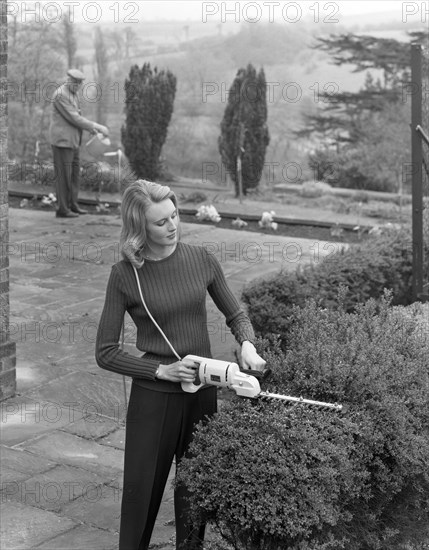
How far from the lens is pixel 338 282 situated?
761cm

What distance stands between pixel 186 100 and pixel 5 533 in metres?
27.0

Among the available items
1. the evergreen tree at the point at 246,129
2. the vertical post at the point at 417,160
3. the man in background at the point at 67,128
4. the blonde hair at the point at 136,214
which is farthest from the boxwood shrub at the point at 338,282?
the evergreen tree at the point at 246,129

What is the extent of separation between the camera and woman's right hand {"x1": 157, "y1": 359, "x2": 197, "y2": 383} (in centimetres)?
373

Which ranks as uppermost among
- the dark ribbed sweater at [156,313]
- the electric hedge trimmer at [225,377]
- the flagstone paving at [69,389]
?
the dark ribbed sweater at [156,313]

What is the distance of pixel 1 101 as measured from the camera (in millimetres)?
6410

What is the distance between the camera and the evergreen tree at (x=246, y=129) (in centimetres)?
1534

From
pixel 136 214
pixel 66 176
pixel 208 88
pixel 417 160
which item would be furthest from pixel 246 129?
pixel 208 88

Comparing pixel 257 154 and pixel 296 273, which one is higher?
pixel 257 154

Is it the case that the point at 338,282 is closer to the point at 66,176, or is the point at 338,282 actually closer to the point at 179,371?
the point at 179,371

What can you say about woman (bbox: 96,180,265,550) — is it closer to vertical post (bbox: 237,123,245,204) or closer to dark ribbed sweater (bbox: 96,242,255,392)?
dark ribbed sweater (bbox: 96,242,255,392)

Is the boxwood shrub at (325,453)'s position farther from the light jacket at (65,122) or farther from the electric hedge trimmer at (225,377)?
the light jacket at (65,122)

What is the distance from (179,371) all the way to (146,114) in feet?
42.3

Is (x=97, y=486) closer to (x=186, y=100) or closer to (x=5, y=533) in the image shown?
(x=5, y=533)

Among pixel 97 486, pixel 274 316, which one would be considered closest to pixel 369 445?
pixel 97 486
